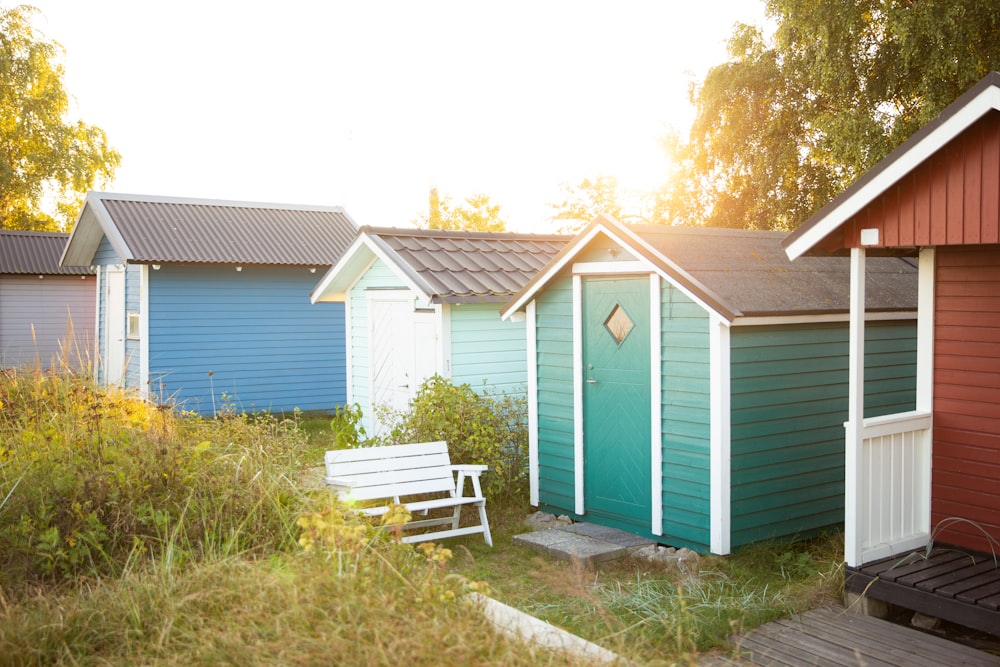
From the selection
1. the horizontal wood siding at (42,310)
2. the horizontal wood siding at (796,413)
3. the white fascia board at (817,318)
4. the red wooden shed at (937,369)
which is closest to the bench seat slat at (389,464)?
the horizontal wood siding at (796,413)

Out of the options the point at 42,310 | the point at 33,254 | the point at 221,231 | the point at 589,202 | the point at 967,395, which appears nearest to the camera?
the point at 967,395

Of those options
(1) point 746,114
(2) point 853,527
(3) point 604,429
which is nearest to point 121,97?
(1) point 746,114

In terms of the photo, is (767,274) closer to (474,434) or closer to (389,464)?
(474,434)

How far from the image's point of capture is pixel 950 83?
633 inches

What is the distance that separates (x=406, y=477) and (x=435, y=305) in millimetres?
3071

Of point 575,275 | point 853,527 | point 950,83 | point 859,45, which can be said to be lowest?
point 853,527

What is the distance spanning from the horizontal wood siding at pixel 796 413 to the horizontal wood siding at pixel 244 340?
414 inches

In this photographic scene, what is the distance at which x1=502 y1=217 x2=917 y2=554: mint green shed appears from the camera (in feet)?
24.9

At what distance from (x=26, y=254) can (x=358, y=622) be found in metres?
22.5

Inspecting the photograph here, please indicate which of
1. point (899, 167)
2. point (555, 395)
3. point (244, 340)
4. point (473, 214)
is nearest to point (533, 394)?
point (555, 395)

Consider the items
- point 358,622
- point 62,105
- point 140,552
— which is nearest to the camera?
point 358,622

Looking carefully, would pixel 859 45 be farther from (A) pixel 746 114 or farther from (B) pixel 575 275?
(B) pixel 575 275

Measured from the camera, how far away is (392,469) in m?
8.20

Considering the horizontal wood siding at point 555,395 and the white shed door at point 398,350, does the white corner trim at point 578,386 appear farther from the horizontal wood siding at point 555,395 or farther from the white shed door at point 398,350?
the white shed door at point 398,350
